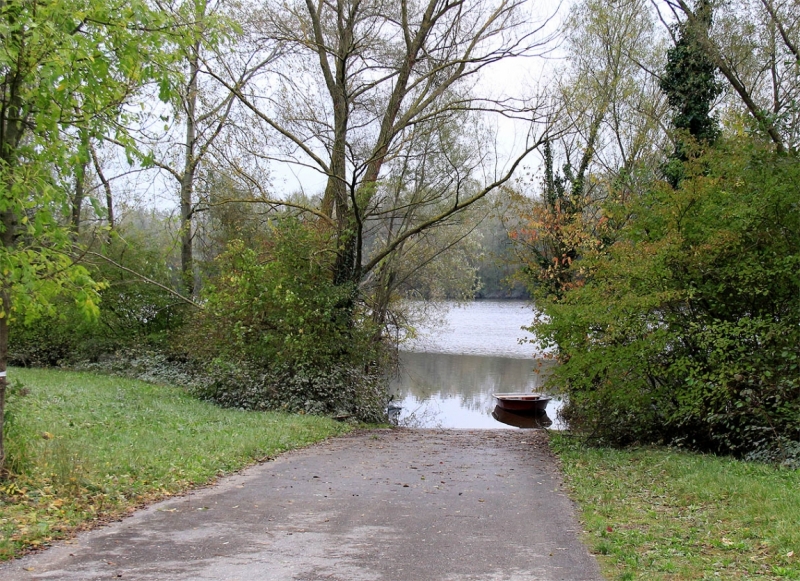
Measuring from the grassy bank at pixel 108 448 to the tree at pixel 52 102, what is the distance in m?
1.30

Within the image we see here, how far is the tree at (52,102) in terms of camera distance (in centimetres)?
599

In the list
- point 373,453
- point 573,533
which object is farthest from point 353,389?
point 573,533

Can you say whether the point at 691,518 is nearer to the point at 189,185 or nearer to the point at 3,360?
the point at 3,360

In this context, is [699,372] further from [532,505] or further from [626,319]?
[532,505]

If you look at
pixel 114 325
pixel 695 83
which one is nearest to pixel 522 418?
pixel 695 83

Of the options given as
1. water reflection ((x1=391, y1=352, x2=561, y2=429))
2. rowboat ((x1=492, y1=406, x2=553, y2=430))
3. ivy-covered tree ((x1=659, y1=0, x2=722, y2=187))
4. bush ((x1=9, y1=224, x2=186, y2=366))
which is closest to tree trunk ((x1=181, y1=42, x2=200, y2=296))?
bush ((x1=9, y1=224, x2=186, y2=366))

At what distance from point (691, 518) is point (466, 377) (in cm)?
2830

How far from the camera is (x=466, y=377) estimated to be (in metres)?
35.3

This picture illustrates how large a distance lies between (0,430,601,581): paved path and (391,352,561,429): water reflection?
11.0 meters

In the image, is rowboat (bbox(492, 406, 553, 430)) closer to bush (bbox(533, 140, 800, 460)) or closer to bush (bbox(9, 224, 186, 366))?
bush (bbox(533, 140, 800, 460))

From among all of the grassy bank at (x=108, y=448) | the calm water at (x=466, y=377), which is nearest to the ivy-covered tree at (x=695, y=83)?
the calm water at (x=466, y=377)

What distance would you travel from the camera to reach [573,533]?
6777 mm

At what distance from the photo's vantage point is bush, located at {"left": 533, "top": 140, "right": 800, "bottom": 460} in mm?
11008

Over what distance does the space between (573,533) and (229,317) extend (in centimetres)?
1352
